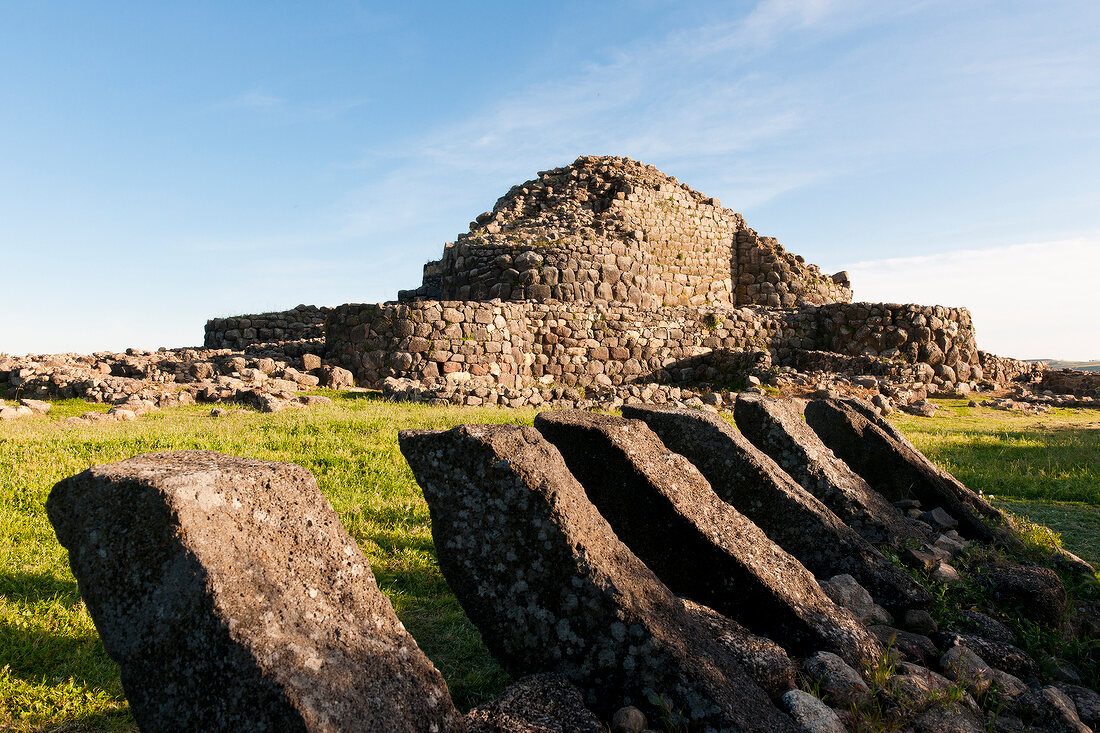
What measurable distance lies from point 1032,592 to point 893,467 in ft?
8.29

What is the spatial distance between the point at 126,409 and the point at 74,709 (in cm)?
1066

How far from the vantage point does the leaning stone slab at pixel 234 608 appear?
2.36 m

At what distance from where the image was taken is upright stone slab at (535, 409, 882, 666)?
12.6 feet

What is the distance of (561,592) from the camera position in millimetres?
3244

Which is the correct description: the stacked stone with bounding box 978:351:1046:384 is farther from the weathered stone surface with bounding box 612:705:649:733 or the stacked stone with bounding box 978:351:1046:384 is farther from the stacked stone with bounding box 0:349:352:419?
the weathered stone surface with bounding box 612:705:649:733

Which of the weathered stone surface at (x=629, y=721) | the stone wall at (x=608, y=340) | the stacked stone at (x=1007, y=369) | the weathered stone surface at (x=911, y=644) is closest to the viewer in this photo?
the weathered stone surface at (x=629, y=721)

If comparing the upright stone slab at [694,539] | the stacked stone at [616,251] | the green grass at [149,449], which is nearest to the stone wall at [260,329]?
the stacked stone at [616,251]

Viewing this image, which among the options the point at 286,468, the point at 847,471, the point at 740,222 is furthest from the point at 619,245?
the point at 286,468

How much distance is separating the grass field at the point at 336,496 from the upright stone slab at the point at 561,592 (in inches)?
25.2

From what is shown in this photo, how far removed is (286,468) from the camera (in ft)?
10.3

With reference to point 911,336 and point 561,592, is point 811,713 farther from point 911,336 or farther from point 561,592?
point 911,336

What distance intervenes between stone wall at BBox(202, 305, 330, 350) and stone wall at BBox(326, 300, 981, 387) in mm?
4107

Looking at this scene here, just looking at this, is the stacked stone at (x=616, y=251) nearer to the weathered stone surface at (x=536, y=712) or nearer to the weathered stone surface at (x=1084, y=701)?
the weathered stone surface at (x=1084, y=701)

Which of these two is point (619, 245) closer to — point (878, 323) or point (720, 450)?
point (878, 323)
